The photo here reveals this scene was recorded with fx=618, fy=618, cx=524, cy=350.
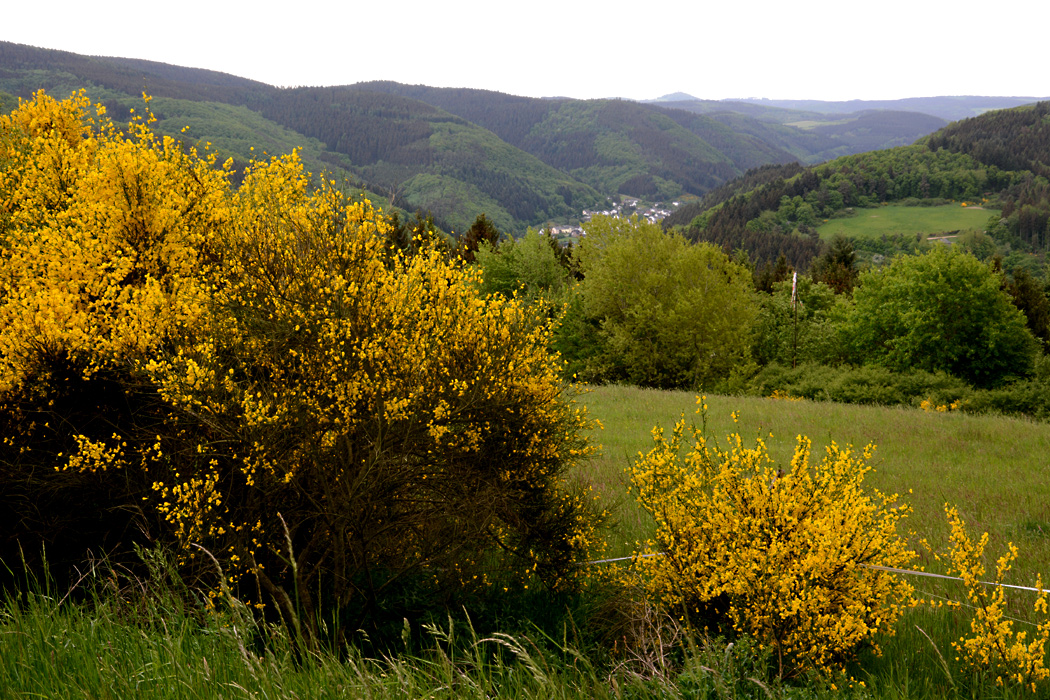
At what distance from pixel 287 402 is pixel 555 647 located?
3.75 meters

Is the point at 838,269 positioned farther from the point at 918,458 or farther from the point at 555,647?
the point at 555,647

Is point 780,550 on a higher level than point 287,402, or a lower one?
lower

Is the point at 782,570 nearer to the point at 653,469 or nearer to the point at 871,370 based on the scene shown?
the point at 653,469

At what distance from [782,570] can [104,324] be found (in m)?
6.97

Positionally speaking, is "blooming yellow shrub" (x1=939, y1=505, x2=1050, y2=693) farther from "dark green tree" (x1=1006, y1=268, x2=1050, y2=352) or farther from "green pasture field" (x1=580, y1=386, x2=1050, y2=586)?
"dark green tree" (x1=1006, y1=268, x2=1050, y2=352)

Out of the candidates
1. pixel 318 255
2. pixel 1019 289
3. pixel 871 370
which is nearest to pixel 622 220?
pixel 871 370

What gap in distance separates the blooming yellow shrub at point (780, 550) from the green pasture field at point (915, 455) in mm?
631

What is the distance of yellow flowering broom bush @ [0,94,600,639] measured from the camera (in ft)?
19.3

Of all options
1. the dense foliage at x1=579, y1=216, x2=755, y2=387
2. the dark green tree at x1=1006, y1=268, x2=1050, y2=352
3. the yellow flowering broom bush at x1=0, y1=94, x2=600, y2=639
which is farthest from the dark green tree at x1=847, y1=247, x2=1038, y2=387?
the yellow flowering broom bush at x1=0, y1=94, x2=600, y2=639

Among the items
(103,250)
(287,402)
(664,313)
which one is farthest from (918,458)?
(664,313)

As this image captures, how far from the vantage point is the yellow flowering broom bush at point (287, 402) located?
19.3ft

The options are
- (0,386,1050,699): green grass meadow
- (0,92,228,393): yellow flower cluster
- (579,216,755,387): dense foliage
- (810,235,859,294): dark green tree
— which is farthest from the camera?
(810,235,859,294): dark green tree

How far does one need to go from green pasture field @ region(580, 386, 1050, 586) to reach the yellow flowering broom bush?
96.9 inches

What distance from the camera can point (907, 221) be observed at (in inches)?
6983
